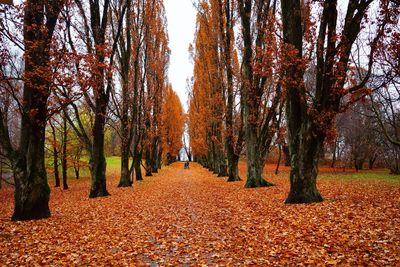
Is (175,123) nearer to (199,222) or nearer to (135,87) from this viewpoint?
(135,87)

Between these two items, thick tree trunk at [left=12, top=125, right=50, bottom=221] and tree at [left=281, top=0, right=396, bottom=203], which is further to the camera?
thick tree trunk at [left=12, top=125, right=50, bottom=221]

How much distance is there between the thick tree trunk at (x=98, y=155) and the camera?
14.3 m

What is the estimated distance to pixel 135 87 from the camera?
1991 cm

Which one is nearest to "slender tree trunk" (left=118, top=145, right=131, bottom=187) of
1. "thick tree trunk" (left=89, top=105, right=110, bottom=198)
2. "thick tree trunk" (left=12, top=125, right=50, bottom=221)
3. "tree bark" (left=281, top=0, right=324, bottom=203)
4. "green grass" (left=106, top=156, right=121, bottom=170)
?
"thick tree trunk" (left=89, top=105, right=110, bottom=198)

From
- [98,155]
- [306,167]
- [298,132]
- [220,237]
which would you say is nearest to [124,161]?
[98,155]

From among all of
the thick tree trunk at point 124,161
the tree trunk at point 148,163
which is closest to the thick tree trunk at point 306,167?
the thick tree trunk at point 124,161

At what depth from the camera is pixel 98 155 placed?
14.5 m

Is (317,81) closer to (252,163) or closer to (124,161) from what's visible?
(252,163)

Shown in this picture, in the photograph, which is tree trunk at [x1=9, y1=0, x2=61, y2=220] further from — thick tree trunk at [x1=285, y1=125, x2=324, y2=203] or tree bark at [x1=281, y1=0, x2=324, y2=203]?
thick tree trunk at [x1=285, y1=125, x2=324, y2=203]

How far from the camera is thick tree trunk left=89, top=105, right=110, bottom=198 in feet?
46.9

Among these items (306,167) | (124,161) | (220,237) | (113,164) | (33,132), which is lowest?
(113,164)

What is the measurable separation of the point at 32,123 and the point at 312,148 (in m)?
8.67

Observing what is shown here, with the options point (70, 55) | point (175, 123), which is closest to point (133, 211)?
point (70, 55)

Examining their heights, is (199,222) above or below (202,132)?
below
